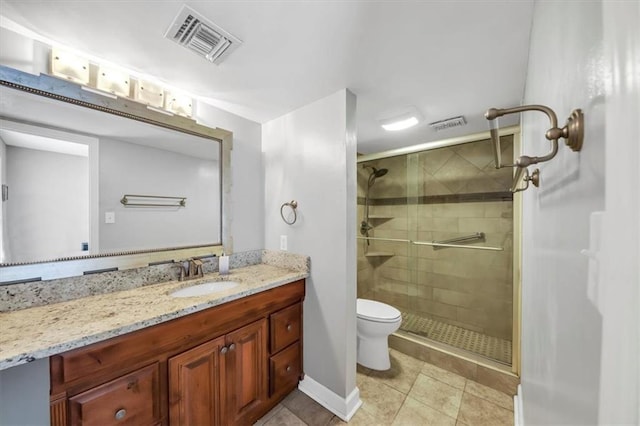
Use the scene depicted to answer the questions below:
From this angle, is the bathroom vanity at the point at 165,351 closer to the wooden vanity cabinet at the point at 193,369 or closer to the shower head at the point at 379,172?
the wooden vanity cabinet at the point at 193,369

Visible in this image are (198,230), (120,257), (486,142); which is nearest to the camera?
(120,257)

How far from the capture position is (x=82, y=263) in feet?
4.07

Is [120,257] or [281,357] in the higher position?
[120,257]

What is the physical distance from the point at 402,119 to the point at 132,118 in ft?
6.19

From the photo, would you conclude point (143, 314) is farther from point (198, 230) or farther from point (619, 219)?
point (619, 219)

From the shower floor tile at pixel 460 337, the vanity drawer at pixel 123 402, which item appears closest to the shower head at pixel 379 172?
the shower floor tile at pixel 460 337

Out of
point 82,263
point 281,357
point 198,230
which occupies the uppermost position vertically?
point 198,230

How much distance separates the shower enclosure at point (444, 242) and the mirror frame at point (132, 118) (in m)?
1.62

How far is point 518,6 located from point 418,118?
97 centimetres

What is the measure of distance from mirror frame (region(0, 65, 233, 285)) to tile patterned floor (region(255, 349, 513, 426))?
3.98 ft

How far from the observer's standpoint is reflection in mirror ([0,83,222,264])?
3.57 ft

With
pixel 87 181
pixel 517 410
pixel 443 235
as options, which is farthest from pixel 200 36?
pixel 517 410

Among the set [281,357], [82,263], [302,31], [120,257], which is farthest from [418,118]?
[82,263]

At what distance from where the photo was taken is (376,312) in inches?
78.8
